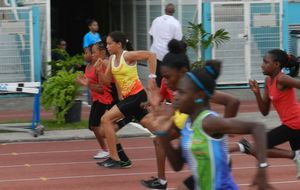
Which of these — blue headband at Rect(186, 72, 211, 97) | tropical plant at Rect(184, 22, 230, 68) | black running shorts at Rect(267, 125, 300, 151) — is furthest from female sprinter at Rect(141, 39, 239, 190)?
tropical plant at Rect(184, 22, 230, 68)

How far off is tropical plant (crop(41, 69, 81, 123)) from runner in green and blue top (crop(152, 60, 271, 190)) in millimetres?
10062

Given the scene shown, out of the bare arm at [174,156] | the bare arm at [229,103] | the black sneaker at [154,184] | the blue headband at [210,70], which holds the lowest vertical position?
the black sneaker at [154,184]

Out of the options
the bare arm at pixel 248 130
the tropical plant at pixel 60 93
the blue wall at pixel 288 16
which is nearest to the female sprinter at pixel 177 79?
the bare arm at pixel 248 130

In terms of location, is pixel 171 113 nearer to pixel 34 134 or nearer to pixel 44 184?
pixel 44 184

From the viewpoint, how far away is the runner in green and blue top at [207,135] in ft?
16.8

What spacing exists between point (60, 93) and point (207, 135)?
1024 cm

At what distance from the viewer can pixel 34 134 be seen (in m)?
14.4

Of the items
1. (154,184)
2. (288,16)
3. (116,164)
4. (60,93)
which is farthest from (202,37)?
(154,184)

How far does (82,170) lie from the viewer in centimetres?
A: 1118

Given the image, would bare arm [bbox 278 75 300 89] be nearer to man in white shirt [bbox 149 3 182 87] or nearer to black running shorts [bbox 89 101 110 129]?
black running shorts [bbox 89 101 110 129]

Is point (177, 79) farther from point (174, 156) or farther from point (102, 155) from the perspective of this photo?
point (102, 155)

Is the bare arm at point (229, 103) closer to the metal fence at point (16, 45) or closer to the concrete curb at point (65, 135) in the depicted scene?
the concrete curb at point (65, 135)

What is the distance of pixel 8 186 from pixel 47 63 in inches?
357

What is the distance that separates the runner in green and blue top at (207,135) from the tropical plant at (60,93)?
396 inches
